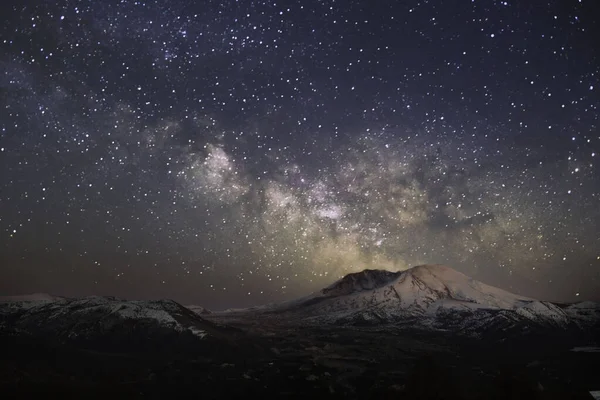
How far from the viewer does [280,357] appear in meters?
111

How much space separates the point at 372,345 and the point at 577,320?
124 meters

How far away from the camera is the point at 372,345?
141875 mm

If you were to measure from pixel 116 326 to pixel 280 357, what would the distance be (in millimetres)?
66116

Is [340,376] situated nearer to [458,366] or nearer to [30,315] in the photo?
[458,366]

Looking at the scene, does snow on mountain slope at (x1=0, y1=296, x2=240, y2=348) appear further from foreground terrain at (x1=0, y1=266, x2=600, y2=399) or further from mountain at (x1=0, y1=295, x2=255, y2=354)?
foreground terrain at (x1=0, y1=266, x2=600, y2=399)

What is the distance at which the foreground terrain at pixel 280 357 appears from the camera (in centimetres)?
6994

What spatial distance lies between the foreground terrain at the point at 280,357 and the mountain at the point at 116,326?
0.48m

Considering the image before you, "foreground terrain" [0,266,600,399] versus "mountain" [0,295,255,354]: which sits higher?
"mountain" [0,295,255,354]

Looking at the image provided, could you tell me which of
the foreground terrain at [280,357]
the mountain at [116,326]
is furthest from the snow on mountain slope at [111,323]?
the foreground terrain at [280,357]

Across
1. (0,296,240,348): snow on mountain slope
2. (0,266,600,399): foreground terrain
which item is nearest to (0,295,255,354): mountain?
(0,296,240,348): snow on mountain slope

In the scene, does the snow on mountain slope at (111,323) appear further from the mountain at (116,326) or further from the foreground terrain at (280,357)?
the foreground terrain at (280,357)

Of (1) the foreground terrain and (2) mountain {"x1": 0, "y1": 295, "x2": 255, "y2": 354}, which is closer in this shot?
(1) the foreground terrain

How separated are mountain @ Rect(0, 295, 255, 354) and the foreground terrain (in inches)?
19.0

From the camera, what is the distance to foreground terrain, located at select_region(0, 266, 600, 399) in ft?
229
